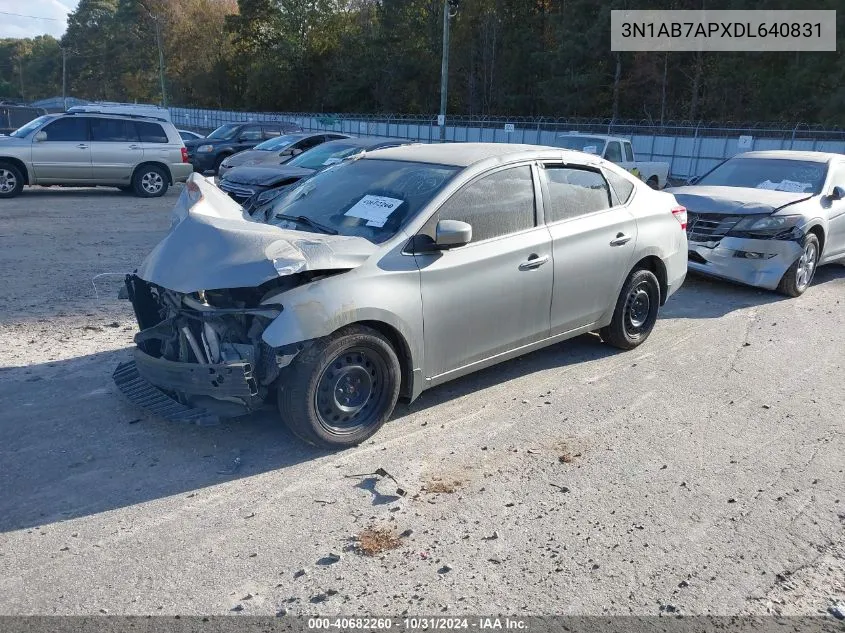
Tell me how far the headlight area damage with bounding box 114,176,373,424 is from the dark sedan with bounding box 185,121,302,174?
674 inches

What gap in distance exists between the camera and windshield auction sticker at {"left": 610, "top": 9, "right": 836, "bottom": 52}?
33.9m

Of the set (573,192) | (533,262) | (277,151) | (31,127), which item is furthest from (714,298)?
(31,127)

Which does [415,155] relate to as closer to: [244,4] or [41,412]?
[41,412]

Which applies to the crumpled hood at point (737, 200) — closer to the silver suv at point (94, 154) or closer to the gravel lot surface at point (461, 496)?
the gravel lot surface at point (461, 496)

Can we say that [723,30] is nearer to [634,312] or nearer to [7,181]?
[7,181]

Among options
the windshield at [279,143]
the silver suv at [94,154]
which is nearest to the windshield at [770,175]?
the windshield at [279,143]

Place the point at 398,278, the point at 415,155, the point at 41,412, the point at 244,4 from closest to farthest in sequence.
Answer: the point at 398,278, the point at 41,412, the point at 415,155, the point at 244,4

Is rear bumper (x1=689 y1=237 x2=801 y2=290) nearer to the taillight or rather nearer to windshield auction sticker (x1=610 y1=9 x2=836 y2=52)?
the taillight

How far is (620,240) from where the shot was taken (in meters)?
5.93

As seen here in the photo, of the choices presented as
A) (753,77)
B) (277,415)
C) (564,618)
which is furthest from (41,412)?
(753,77)

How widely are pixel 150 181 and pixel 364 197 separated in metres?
12.5

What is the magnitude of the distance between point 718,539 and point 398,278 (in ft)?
7.40

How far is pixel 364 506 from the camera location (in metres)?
3.86

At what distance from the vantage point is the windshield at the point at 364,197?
4.82 m
